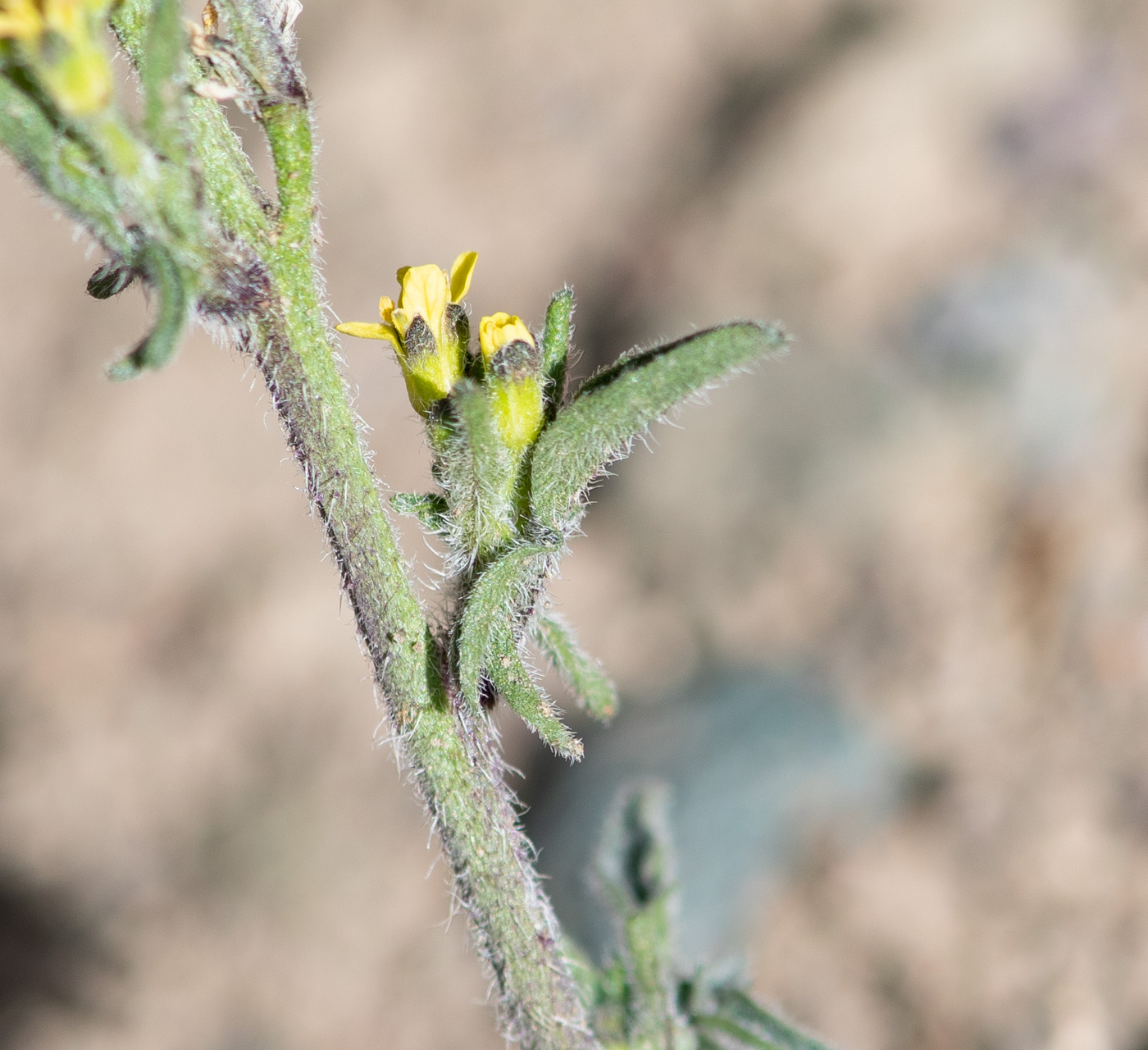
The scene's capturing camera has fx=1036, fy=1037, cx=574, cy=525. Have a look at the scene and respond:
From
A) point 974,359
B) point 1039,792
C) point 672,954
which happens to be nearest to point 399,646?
point 672,954

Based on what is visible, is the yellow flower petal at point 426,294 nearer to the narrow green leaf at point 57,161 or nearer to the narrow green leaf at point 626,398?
the narrow green leaf at point 626,398

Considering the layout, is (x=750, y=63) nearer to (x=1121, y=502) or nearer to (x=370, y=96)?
(x=370, y=96)

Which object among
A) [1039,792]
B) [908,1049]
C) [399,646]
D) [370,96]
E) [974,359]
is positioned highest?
[370,96]

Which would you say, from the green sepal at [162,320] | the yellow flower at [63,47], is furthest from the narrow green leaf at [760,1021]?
the yellow flower at [63,47]

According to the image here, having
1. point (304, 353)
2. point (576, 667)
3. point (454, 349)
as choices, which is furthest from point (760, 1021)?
point (304, 353)

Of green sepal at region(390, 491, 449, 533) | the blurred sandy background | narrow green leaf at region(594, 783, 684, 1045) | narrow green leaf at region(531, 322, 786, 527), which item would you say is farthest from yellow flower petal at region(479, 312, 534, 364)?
the blurred sandy background

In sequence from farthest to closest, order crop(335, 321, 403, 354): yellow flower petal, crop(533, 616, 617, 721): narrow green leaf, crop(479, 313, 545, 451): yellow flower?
crop(533, 616, 617, 721): narrow green leaf → crop(335, 321, 403, 354): yellow flower petal → crop(479, 313, 545, 451): yellow flower

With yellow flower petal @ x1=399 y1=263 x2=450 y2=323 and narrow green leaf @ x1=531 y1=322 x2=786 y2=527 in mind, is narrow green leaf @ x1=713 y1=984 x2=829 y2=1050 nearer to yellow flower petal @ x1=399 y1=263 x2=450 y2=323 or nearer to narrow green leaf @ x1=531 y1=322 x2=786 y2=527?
narrow green leaf @ x1=531 y1=322 x2=786 y2=527
